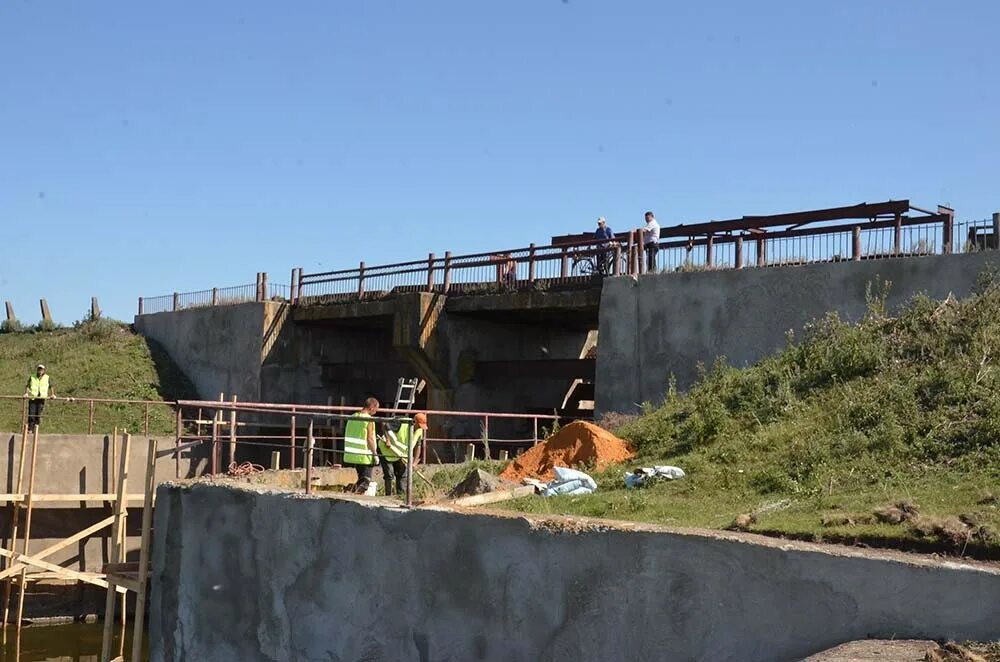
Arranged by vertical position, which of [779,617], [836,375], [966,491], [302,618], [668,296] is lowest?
[302,618]

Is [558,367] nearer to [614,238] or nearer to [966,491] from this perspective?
[614,238]

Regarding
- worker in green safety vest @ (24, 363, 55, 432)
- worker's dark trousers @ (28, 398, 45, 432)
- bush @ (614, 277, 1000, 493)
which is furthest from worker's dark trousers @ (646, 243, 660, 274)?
worker's dark trousers @ (28, 398, 45, 432)

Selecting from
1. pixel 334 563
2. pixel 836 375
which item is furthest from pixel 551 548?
pixel 836 375

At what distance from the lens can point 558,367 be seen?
25469 mm

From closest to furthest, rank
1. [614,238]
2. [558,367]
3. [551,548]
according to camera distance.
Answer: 1. [551,548]
2. [614,238]
3. [558,367]

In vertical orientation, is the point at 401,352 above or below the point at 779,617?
above

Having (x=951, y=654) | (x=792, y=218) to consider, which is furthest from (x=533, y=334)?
(x=951, y=654)

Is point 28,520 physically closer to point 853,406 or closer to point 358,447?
point 358,447

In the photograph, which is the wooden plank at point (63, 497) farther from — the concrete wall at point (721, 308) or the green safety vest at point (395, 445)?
the concrete wall at point (721, 308)

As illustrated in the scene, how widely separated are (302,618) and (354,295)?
19.0 metres

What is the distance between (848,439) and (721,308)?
810 centimetres

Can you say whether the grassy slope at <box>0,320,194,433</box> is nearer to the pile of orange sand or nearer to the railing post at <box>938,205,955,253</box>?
the pile of orange sand

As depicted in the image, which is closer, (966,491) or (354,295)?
(966,491)

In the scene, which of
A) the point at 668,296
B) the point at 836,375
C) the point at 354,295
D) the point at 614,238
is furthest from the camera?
the point at 354,295
